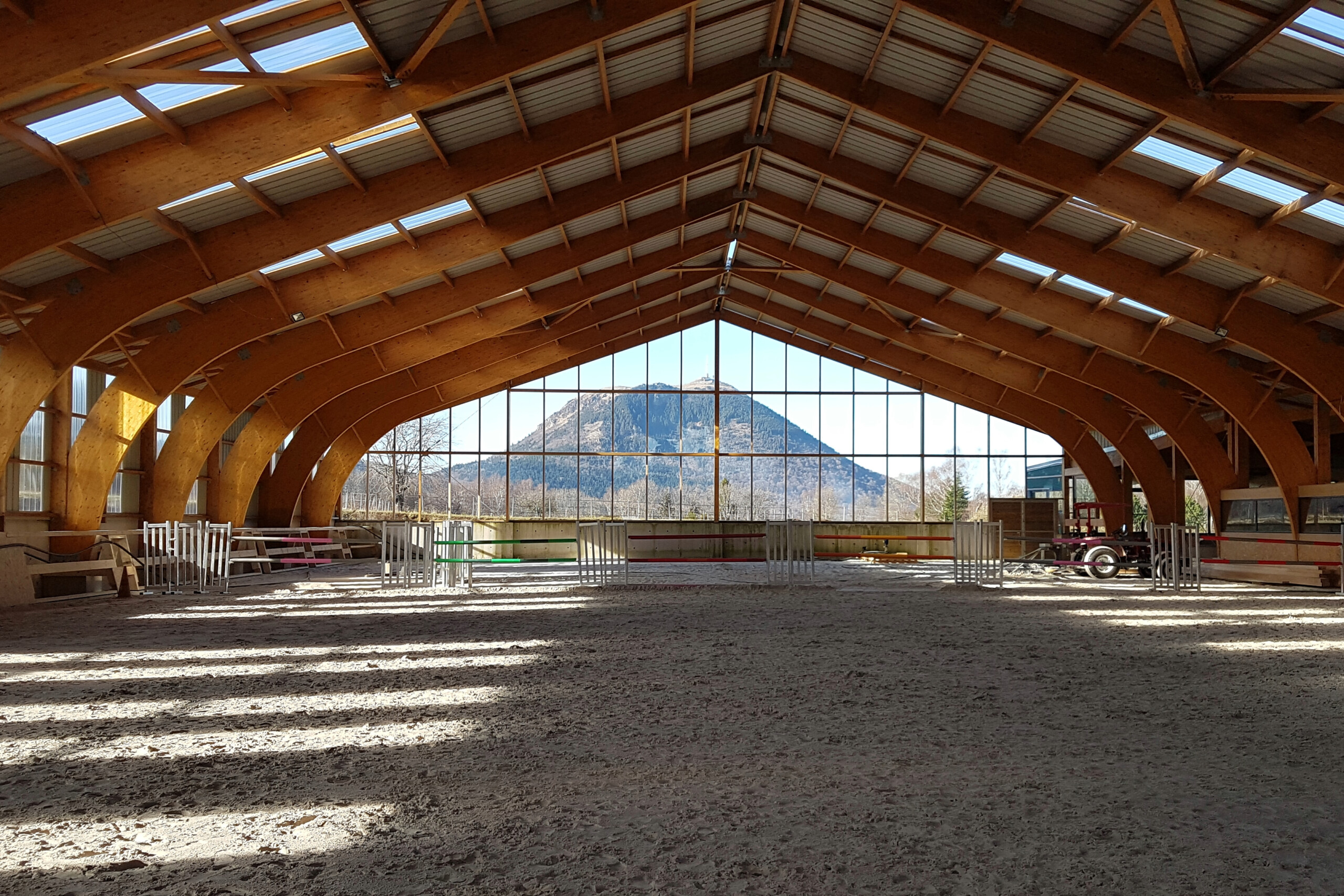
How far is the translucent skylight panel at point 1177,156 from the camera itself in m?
17.1

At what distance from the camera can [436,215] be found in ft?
69.3

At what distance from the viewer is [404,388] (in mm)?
33500

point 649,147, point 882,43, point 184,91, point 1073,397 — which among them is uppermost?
point 882,43

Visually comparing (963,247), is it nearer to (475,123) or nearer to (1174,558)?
(1174,558)

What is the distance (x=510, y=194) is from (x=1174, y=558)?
17180 millimetres

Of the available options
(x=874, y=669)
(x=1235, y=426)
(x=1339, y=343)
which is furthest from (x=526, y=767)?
(x=1235, y=426)

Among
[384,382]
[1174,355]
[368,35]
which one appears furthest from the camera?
[384,382]

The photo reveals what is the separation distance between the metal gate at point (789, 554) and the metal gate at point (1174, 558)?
326 inches

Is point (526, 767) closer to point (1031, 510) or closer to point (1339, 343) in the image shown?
point (1339, 343)

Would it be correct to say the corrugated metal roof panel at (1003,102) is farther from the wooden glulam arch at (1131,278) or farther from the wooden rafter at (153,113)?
the wooden rafter at (153,113)

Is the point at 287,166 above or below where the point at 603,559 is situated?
above

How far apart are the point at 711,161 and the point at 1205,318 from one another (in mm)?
11250

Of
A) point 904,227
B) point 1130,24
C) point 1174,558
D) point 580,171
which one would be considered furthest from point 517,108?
point 1174,558

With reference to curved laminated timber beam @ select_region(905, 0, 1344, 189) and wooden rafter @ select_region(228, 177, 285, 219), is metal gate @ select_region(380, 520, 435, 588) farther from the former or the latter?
curved laminated timber beam @ select_region(905, 0, 1344, 189)
